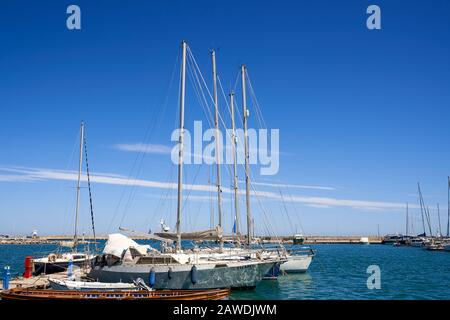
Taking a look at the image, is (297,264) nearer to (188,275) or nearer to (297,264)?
(297,264)

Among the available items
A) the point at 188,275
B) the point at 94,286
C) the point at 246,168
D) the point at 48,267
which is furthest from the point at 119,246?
the point at 246,168

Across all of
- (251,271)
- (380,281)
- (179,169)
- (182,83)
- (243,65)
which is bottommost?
(380,281)

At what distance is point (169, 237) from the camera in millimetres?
34781

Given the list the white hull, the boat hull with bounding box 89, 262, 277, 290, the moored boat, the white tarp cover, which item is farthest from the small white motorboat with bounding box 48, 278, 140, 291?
the white hull

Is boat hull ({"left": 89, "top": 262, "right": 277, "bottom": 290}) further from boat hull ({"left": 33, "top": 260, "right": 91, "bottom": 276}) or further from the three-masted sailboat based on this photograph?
boat hull ({"left": 33, "top": 260, "right": 91, "bottom": 276})

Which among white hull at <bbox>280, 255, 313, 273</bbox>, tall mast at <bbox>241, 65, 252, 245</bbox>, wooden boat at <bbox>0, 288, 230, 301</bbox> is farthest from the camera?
white hull at <bbox>280, 255, 313, 273</bbox>

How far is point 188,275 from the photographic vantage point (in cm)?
3062

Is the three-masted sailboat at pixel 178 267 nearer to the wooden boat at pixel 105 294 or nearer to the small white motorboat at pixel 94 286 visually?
the small white motorboat at pixel 94 286

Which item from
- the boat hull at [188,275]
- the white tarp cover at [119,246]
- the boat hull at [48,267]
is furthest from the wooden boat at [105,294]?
the boat hull at [48,267]

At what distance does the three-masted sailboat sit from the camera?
30.6 metres

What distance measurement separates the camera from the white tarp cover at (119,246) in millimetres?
32906
